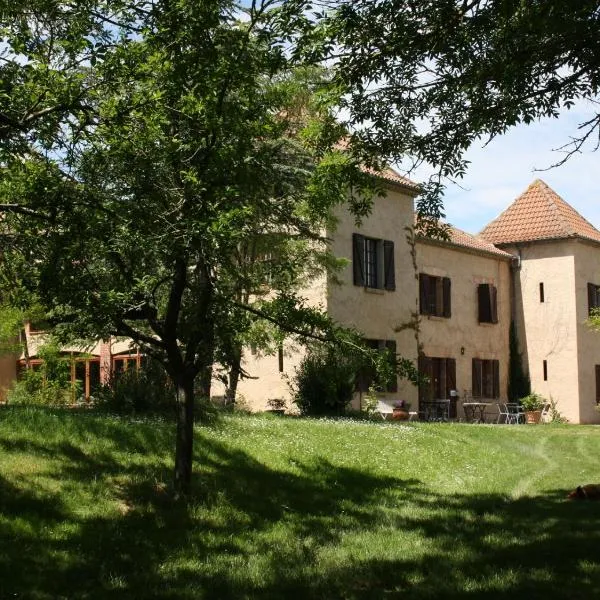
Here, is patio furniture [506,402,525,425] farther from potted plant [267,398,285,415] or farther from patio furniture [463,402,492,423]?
potted plant [267,398,285,415]

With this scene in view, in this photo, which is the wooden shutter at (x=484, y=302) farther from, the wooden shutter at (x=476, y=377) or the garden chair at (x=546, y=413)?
the garden chair at (x=546, y=413)

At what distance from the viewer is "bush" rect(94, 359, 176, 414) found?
1545 cm

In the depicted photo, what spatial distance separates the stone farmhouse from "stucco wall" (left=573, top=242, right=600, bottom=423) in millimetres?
36

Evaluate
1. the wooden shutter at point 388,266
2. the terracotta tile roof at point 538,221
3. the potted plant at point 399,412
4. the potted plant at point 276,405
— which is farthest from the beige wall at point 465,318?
the potted plant at point 276,405

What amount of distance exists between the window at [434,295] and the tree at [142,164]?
19.3m

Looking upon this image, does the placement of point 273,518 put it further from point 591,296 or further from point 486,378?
point 591,296

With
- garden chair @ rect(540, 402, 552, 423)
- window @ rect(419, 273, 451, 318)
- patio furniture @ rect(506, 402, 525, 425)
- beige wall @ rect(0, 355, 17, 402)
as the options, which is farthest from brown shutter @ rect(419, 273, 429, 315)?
beige wall @ rect(0, 355, 17, 402)

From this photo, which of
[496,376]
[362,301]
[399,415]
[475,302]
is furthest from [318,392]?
[496,376]

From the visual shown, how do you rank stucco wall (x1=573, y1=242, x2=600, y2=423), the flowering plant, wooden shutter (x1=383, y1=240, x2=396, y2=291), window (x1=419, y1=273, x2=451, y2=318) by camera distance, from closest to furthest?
the flowering plant → wooden shutter (x1=383, y1=240, x2=396, y2=291) → window (x1=419, y1=273, x2=451, y2=318) → stucco wall (x1=573, y1=242, x2=600, y2=423)

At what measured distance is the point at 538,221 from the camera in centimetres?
3341

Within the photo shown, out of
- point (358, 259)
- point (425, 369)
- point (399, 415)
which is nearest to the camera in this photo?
point (399, 415)

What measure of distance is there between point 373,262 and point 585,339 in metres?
9.95

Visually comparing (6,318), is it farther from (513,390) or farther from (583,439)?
(513,390)

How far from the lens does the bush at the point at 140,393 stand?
15.5m
